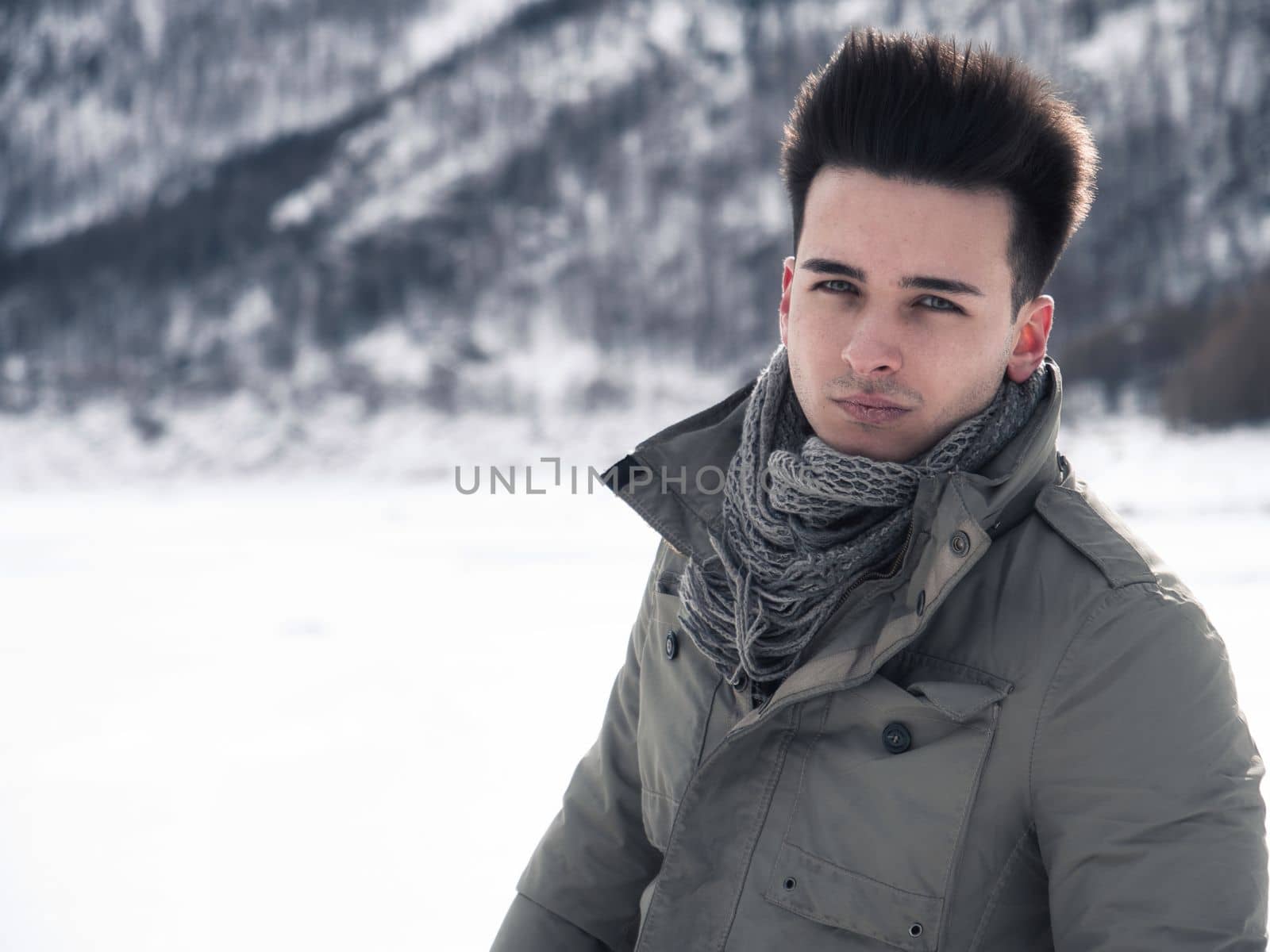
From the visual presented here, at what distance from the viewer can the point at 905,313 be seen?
957mm

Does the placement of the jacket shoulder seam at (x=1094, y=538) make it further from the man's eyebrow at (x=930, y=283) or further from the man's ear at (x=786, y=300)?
the man's ear at (x=786, y=300)

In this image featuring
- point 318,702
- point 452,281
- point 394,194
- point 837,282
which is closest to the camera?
point 837,282

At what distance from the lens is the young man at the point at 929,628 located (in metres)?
0.78

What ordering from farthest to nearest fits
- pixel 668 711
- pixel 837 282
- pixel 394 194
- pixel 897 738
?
1. pixel 394 194
2. pixel 668 711
3. pixel 837 282
4. pixel 897 738

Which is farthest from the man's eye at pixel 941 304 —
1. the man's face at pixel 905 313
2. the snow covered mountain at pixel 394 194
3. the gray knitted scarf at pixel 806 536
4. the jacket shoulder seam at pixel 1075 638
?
the snow covered mountain at pixel 394 194

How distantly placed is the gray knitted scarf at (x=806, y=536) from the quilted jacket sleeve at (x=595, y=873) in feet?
0.67

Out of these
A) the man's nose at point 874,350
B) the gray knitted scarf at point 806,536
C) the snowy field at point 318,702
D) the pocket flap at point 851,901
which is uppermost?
the man's nose at point 874,350

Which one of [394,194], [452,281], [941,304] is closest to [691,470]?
[941,304]

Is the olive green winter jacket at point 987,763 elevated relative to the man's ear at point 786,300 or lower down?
lower down

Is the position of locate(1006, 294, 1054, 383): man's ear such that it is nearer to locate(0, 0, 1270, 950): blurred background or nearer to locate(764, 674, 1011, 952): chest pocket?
locate(764, 674, 1011, 952): chest pocket

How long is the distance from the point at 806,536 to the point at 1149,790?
1.16 ft

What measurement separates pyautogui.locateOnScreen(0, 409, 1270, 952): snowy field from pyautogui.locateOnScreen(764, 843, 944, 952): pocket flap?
3.40ft

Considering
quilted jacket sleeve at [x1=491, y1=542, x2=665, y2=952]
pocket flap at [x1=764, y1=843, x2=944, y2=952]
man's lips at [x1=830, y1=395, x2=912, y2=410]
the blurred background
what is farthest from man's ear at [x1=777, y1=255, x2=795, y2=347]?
the blurred background

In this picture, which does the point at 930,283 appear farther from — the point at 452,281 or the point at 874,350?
the point at 452,281
